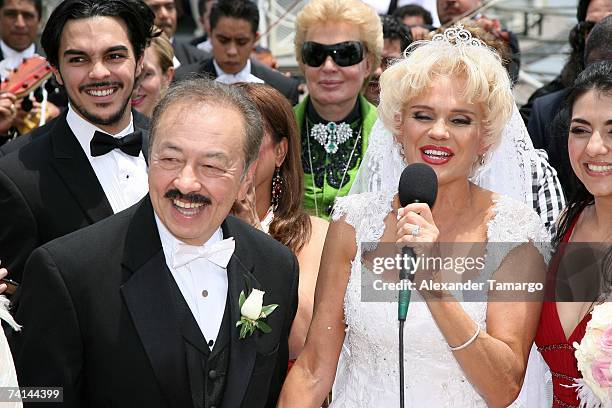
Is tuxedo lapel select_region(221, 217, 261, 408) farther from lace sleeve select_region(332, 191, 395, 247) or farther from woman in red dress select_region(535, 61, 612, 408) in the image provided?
woman in red dress select_region(535, 61, 612, 408)

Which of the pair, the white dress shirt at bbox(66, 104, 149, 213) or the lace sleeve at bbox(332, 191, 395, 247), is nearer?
the lace sleeve at bbox(332, 191, 395, 247)

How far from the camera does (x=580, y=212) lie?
409 centimetres

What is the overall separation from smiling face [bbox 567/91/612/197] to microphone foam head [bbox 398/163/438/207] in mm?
805

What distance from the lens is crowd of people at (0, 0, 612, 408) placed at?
10.9 ft

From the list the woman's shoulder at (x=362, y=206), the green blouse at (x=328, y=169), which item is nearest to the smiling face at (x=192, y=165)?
the woman's shoulder at (x=362, y=206)

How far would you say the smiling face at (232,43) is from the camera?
801cm

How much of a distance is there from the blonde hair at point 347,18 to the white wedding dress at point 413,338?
2300mm

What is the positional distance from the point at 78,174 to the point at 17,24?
4.44 m

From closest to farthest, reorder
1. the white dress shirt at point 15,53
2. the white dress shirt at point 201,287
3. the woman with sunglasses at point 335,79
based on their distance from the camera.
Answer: the white dress shirt at point 201,287
the woman with sunglasses at point 335,79
the white dress shirt at point 15,53

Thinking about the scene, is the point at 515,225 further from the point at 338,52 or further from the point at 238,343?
the point at 338,52

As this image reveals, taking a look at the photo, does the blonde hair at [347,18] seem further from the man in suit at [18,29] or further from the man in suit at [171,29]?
the man in suit at [18,29]

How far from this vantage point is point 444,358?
3.92m

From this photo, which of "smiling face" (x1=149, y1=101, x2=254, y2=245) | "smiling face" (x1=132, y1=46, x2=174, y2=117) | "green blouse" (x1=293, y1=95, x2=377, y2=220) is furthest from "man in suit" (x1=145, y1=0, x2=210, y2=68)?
"smiling face" (x1=149, y1=101, x2=254, y2=245)

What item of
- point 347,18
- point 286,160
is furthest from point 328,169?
point 286,160
